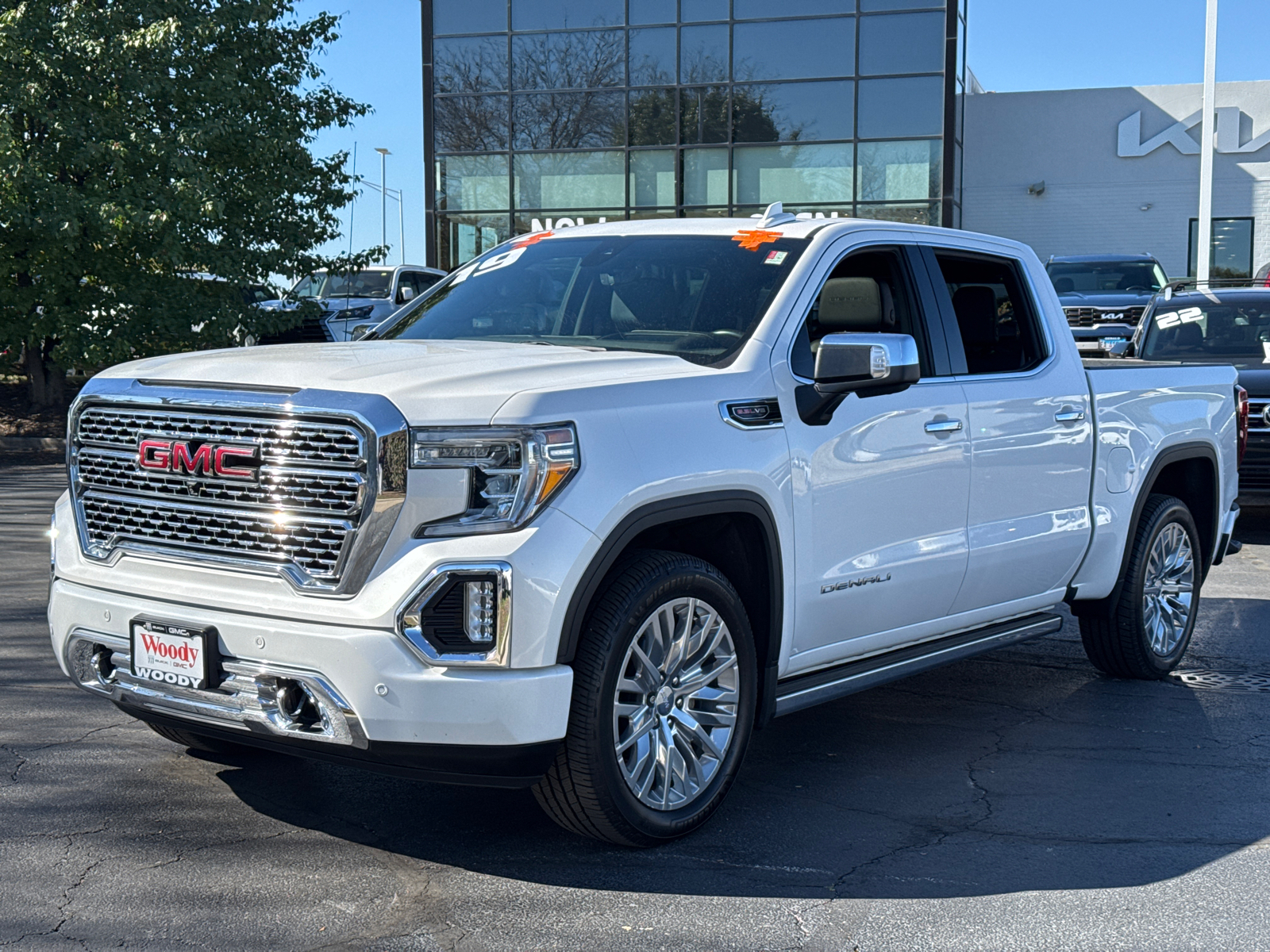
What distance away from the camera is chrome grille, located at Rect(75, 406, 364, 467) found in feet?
12.6

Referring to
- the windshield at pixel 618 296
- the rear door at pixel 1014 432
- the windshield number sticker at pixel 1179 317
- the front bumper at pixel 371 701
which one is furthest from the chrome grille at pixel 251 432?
the windshield number sticker at pixel 1179 317

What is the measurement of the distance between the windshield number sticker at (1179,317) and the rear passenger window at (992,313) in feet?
24.5

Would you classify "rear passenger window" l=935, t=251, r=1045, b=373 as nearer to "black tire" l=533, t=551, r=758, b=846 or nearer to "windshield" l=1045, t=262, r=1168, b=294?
"black tire" l=533, t=551, r=758, b=846

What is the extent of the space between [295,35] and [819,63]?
13055 millimetres

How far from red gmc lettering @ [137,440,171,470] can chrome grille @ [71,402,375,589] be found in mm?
21

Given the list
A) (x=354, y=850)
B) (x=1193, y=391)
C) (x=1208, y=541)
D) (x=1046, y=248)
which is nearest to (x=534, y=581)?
(x=354, y=850)

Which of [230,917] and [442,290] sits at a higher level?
[442,290]

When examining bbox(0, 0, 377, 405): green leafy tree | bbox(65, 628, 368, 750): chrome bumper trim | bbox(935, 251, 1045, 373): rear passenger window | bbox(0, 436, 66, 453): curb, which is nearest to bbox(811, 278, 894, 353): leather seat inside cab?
bbox(935, 251, 1045, 373): rear passenger window

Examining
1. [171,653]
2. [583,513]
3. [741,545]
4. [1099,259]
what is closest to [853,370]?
[741,545]

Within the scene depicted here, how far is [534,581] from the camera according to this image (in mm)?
3793

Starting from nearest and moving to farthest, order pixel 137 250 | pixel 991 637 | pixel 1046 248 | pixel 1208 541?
pixel 991 637 < pixel 1208 541 < pixel 137 250 < pixel 1046 248

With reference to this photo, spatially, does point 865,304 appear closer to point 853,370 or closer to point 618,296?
point 853,370

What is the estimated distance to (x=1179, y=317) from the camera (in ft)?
43.1

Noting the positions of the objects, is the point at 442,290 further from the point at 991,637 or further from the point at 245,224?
the point at 245,224
